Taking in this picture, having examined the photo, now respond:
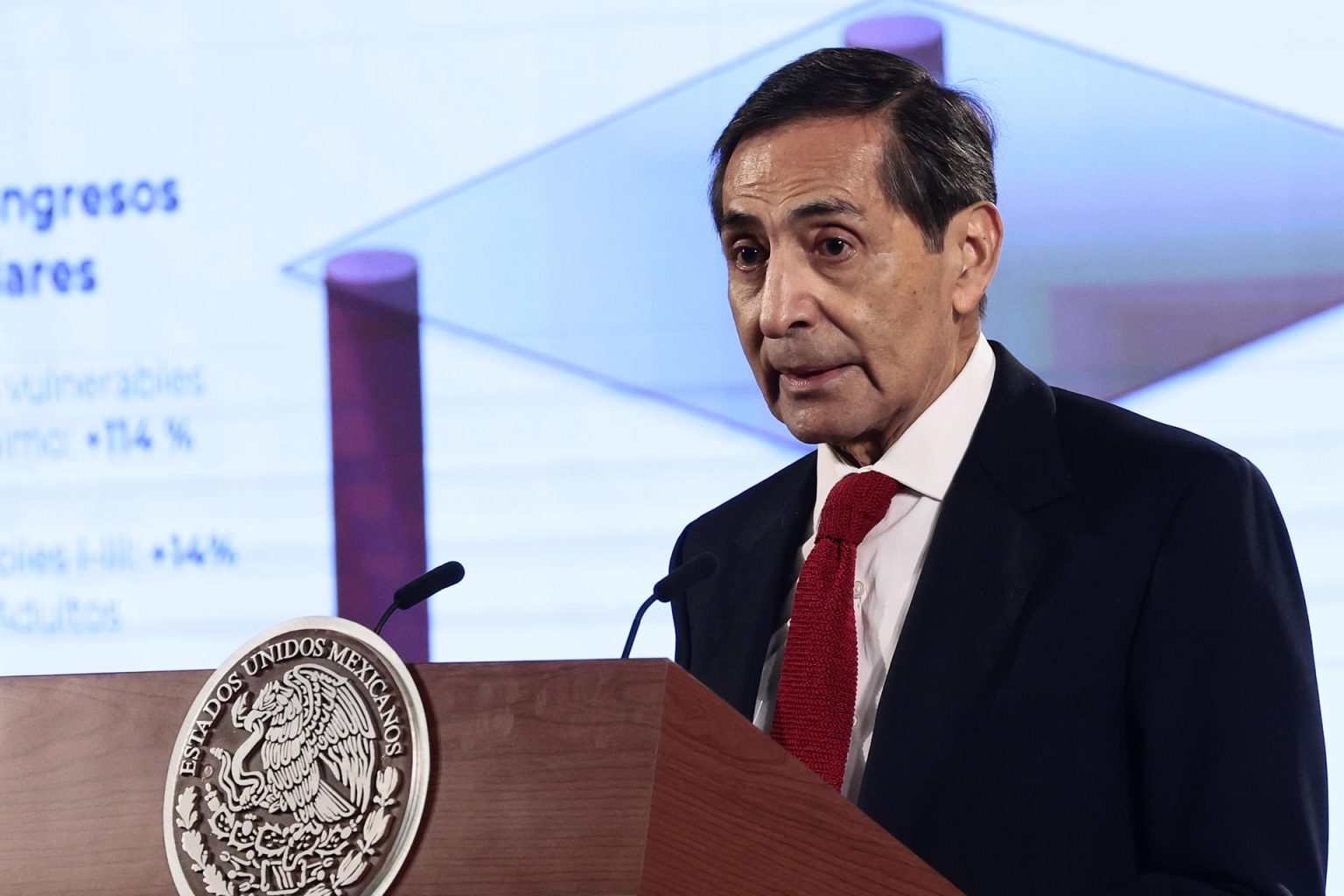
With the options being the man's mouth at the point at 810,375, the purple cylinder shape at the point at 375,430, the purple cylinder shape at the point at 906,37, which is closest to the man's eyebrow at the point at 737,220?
the man's mouth at the point at 810,375

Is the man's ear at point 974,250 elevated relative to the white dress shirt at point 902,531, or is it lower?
elevated

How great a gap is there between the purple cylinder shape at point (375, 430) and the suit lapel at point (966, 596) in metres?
1.47

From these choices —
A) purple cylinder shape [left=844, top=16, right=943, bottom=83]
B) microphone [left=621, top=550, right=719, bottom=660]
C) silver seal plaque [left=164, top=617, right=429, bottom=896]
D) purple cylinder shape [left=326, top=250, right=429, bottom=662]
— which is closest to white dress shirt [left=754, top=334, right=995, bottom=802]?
microphone [left=621, top=550, right=719, bottom=660]

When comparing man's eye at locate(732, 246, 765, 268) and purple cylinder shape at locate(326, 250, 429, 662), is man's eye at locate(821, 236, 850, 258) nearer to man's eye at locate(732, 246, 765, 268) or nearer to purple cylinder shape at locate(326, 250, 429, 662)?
man's eye at locate(732, 246, 765, 268)

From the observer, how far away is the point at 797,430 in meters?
1.76

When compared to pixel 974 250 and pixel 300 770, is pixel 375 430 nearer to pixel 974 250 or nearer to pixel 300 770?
pixel 974 250

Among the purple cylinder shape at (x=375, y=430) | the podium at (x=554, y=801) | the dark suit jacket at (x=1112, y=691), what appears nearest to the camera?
the podium at (x=554, y=801)

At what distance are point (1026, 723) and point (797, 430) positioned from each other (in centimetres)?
42

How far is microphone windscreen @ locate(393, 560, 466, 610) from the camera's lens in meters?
1.31

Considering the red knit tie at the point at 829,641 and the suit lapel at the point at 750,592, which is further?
the suit lapel at the point at 750,592

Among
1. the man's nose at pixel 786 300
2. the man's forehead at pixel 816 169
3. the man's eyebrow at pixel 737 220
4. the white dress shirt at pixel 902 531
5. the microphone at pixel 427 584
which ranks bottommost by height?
the white dress shirt at pixel 902 531

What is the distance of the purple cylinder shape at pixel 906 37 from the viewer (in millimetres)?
2805

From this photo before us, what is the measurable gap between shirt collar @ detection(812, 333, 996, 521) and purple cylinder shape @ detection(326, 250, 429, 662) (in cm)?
136

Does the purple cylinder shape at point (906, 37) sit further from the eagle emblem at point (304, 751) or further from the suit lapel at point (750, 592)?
the eagle emblem at point (304, 751)
